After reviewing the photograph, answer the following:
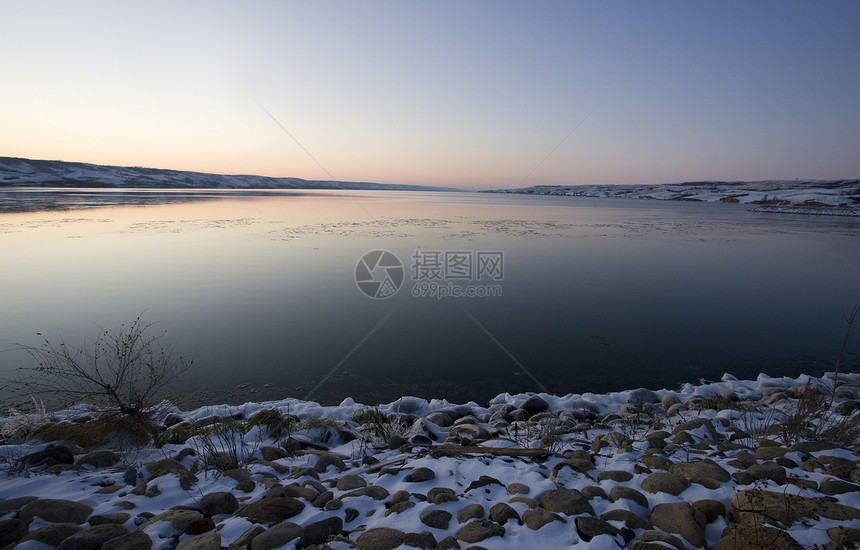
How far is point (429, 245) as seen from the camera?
16.3 meters

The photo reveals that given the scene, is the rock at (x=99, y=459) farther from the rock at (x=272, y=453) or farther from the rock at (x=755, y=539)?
the rock at (x=755, y=539)

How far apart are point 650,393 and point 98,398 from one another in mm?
7555

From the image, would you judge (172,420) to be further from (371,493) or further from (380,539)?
(380,539)

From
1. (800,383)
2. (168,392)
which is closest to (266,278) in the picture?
(168,392)

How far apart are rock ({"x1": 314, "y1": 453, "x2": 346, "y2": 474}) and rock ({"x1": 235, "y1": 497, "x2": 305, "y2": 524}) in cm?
73

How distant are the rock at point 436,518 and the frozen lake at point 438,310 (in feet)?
9.25

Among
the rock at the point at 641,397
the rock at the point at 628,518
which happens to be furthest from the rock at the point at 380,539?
the rock at the point at 641,397

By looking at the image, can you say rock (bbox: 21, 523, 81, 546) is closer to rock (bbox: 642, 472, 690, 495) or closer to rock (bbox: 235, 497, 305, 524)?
rock (bbox: 235, 497, 305, 524)

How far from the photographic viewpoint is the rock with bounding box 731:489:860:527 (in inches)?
96.7

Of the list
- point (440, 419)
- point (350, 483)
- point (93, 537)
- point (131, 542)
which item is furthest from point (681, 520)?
point (93, 537)

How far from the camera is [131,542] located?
2.38m

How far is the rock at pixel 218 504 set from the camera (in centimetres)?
285

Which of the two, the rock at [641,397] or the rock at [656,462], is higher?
the rock at [656,462]

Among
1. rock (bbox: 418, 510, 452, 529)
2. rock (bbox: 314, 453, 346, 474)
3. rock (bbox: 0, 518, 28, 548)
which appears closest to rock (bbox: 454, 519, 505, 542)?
rock (bbox: 418, 510, 452, 529)
